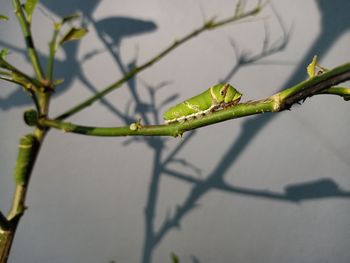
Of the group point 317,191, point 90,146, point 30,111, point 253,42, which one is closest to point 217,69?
point 253,42

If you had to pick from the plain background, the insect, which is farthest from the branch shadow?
the insect

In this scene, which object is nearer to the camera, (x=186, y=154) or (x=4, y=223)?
(x=4, y=223)

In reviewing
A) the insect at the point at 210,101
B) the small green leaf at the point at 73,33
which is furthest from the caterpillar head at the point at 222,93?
the small green leaf at the point at 73,33

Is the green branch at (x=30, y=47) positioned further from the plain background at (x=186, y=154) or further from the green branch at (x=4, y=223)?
the plain background at (x=186, y=154)

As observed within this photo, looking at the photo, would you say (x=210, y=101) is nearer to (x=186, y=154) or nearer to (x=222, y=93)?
(x=222, y=93)

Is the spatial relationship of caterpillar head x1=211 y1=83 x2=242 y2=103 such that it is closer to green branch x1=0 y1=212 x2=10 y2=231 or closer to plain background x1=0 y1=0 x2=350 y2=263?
green branch x1=0 y1=212 x2=10 y2=231


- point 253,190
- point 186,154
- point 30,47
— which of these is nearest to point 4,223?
point 30,47

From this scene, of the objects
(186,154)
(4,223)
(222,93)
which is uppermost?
(186,154)
